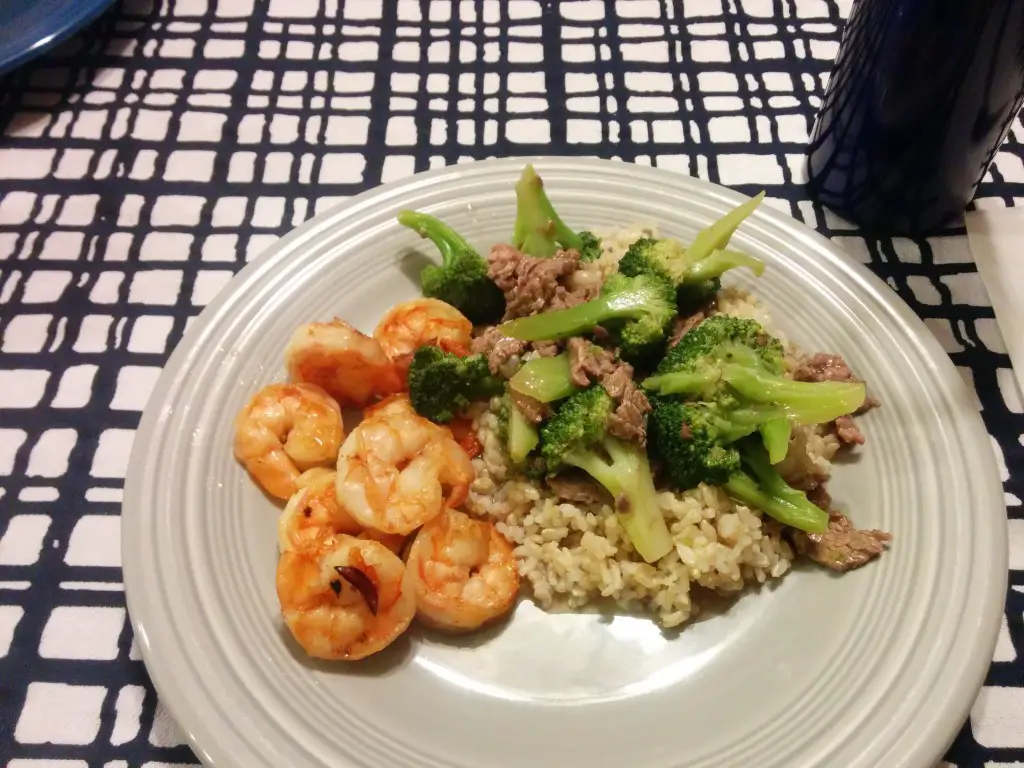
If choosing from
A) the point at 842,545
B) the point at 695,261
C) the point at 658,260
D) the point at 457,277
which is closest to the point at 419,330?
the point at 457,277

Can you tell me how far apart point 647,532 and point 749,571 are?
0.25 metres

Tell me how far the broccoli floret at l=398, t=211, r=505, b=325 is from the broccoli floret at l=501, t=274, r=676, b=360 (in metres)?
0.20

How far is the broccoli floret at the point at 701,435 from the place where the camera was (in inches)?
71.4

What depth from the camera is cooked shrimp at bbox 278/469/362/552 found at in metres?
1.72

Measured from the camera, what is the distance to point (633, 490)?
1812 millimetres

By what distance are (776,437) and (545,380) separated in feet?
1.73

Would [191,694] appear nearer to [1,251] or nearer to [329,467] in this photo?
[329,467]

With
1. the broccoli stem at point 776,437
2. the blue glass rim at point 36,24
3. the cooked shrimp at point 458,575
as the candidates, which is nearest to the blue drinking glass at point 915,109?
the broccoli stem at point 776,437

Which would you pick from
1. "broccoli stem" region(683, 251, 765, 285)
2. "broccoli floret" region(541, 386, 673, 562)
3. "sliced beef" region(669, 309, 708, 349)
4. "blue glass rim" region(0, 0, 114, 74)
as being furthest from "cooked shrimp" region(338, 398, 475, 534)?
"blue glass rim" region(0, 0, 114, 74)

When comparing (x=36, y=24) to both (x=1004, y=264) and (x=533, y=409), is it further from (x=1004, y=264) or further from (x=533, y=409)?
(x=1004, y=264)

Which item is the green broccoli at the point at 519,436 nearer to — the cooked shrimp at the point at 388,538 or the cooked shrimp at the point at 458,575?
the cooked shrimp at the point at 458,575

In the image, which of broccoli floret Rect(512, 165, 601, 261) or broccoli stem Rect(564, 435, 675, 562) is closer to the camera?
broccoli stem Rect(564, 435, 675, 562)

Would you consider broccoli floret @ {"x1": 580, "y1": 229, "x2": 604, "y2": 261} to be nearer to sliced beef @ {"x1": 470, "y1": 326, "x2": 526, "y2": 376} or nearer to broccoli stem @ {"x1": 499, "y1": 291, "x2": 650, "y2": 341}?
broccoli stem @ {"x1": 499, "y1": 291, "x2": 650, "y2": 341}

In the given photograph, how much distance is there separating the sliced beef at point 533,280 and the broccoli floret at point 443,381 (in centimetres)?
19
